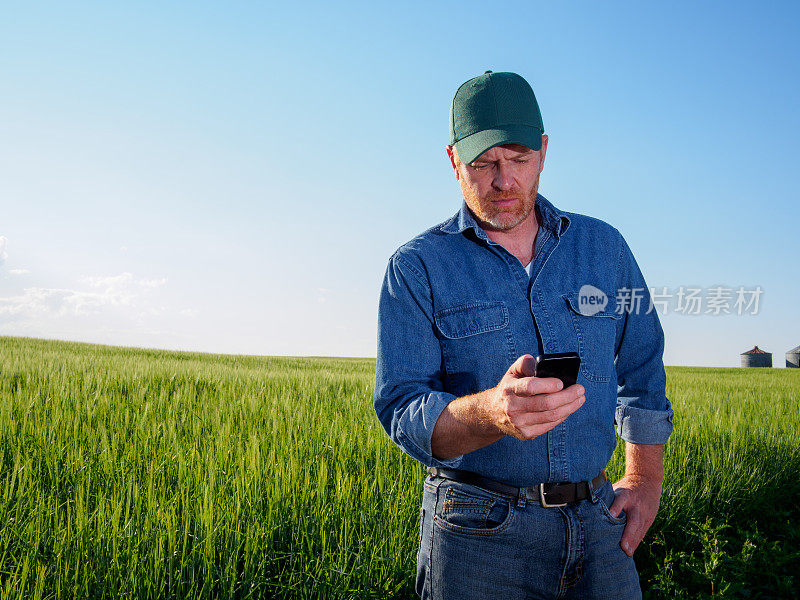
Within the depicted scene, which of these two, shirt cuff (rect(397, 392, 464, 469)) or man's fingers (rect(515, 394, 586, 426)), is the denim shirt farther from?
man's fingers (rect(515, 394, 586, 426))

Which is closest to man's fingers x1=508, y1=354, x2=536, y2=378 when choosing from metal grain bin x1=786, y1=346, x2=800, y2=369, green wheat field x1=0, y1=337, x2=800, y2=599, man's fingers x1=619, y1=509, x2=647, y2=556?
man's fingers x1=619, y1=509, x2=647, y2=556

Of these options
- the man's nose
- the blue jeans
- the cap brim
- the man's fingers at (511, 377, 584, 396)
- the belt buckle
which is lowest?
the blue jeans

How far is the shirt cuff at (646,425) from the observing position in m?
2.21

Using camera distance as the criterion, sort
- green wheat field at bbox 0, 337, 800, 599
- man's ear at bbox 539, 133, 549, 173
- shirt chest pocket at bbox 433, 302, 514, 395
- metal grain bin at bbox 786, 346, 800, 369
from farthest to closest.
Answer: metal grain bin at bbox 786, 346, 800, 369 → green wheat field at bbox 0, 337, 800, 599 → man's ear at bbox 539, 133, 549, 173 → shirt chest pocket at bbox 433, 302, 514, 395

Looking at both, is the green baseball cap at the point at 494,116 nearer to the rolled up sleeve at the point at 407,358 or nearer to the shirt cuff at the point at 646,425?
the rolled up sleeve at the point at 407,358

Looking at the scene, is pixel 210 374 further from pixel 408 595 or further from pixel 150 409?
pixel 408 595

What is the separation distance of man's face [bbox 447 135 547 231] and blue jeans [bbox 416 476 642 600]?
966mm

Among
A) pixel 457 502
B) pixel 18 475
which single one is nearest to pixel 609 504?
pixel 457 502

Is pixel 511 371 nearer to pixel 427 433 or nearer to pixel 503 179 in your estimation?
pixel 427 433

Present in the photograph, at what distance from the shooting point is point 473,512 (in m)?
1.71

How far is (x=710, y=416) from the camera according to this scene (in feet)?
22.3

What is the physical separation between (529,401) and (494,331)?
574 millimetres

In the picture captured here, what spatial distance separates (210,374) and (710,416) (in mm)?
6942

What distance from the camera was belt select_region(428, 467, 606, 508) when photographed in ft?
5.66
